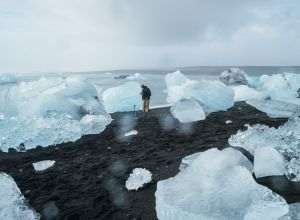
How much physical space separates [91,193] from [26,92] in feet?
32.5

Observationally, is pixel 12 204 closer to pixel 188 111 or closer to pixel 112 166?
pixel 112 166

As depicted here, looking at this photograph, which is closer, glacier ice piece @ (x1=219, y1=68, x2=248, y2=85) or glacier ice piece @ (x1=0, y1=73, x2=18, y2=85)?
glacier ice piece @ (x1=219, y1=68, x2=248, y2=85)

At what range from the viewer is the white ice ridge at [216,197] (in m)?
4.27

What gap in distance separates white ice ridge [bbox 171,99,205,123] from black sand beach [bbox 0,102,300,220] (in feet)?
0.87

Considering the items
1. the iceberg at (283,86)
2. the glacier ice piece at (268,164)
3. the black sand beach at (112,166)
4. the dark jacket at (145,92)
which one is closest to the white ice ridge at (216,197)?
the black sand beach at (112,166)

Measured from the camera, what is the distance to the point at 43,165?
7.45m

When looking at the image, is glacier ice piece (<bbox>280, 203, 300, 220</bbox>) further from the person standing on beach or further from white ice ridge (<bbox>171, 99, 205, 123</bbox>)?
the person standing on beach

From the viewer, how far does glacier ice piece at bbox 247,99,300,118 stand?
438 inches

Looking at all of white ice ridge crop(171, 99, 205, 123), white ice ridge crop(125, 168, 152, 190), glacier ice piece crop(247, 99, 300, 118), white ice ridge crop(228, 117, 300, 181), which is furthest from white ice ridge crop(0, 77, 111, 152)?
glacier ice piece crop(247, 99, 300, 118)

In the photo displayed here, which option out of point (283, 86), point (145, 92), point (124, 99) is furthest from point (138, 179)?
point (283, 86)

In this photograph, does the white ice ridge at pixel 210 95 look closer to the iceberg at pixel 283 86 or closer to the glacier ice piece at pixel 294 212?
the iceberg at pixel 283 86

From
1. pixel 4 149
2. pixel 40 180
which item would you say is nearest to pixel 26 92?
pixel 4 149

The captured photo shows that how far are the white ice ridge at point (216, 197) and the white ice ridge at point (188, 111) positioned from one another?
5591 mm

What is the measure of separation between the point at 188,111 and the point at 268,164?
18.3 feet
